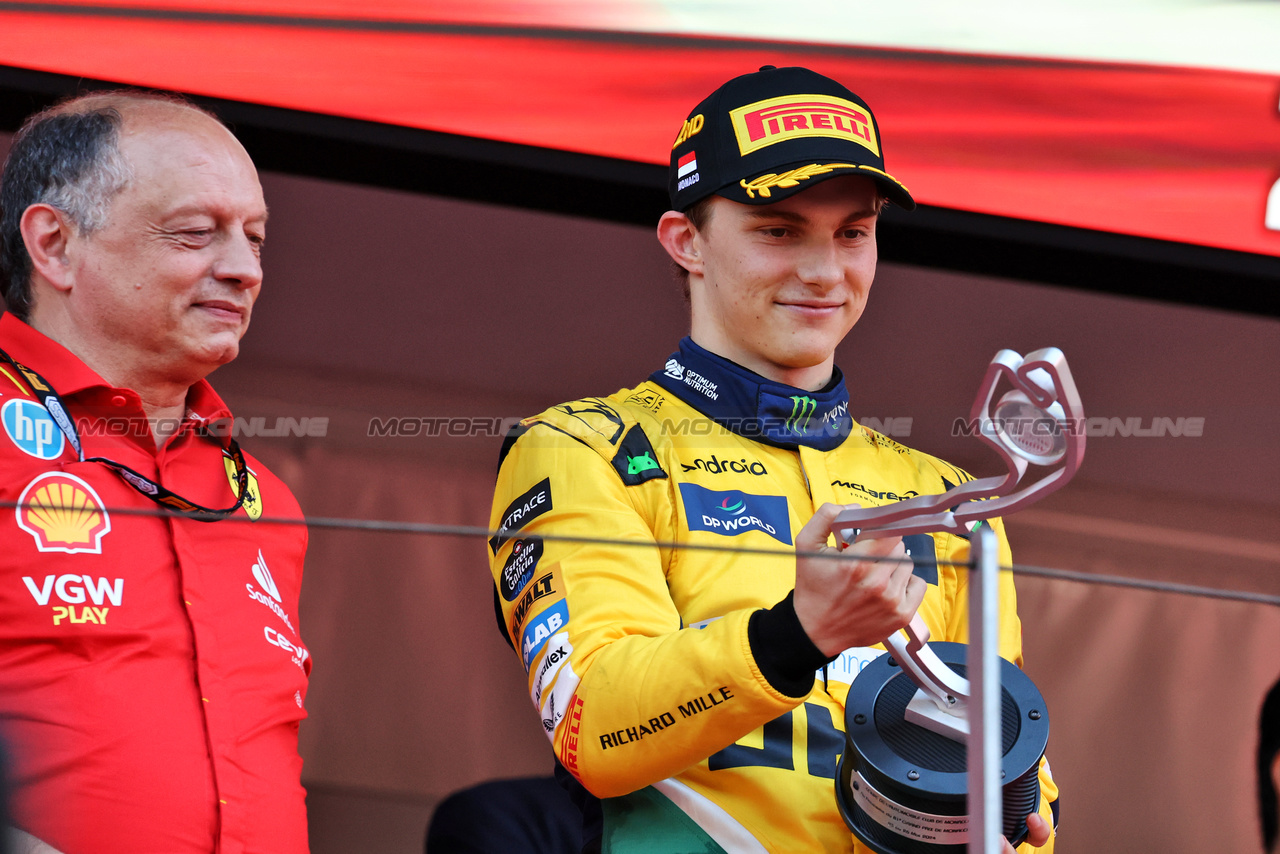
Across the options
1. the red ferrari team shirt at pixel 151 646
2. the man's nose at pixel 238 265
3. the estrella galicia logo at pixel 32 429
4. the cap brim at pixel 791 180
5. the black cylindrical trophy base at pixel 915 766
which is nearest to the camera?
the black cylindrical trophy base at pixel 915 766

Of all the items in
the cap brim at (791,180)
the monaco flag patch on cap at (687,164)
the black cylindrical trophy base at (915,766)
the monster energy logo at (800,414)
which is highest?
the monaco flag patch on cap at (687,164)

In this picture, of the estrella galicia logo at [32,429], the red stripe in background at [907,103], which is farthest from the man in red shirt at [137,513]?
the red stripe in background at [907,103]

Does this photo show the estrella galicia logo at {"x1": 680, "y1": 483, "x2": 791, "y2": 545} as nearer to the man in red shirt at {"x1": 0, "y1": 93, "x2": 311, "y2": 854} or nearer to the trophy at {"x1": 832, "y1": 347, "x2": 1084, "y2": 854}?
the trophy at {"x1": 832, "y1": 347, "x2": 1084, "y2": 854}

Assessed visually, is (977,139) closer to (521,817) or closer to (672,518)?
(672,518)

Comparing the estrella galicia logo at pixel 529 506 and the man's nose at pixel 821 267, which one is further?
the man's nose at pixel 821 267

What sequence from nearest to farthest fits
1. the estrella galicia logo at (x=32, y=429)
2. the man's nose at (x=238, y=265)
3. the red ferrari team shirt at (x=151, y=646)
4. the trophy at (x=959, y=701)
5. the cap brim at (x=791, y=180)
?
the trophy at (x=959, y=701) → the red ferrari team shirt at (x=151, y=646) → the estrella galicia logo at (x=32, y=429) → the cap brim at (x=791, y=180) → the man's nose at (x=238, y=265)

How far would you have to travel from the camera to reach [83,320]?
61.5 inches

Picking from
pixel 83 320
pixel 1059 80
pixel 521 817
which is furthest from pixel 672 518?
pixel 1059 80

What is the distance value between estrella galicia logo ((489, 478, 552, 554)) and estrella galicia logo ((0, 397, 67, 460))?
455 millimetres

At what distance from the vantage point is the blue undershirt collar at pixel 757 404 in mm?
1534

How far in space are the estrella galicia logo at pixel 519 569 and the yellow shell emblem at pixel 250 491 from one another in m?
0.41

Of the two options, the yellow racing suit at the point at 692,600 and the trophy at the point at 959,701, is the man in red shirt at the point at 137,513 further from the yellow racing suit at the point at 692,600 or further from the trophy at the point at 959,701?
the trophy at the point at 959,701

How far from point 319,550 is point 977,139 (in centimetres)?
202

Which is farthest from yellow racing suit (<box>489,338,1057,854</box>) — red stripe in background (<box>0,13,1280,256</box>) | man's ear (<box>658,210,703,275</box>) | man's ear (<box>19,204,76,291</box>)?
red stripe in background (<box>0,13,1280,256</box>)
